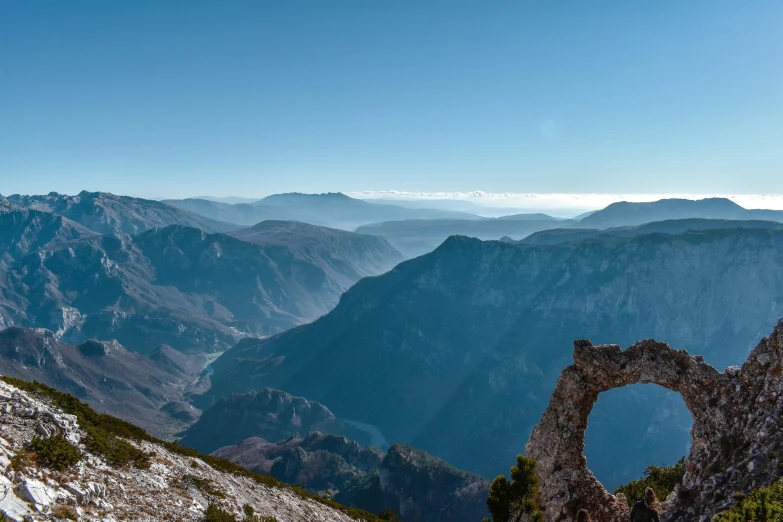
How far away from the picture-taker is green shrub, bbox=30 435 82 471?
26844 millimetres

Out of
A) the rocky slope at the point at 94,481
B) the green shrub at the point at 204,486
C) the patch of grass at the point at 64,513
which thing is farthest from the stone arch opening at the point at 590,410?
the patch of grass at the point at 64,513

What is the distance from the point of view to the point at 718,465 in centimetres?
2709

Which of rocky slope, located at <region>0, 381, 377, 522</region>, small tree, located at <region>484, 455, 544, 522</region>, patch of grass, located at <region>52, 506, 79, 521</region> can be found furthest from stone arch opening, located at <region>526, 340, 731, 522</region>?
patch of grass, located at <region>52, 506, 79, 521</region>

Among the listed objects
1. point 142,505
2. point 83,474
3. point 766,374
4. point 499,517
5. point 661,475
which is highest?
point 766,374

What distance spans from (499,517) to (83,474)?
2814cm

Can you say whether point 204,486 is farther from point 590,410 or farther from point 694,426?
point 694,426

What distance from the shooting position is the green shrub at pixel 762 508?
17.3m

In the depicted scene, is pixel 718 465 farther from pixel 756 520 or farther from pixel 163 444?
pixel 163 444

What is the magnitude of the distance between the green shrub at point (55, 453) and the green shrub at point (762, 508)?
34315 mm

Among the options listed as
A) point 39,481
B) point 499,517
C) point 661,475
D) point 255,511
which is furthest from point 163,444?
point 661,475

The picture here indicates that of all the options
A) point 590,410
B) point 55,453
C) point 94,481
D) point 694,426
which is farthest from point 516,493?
point 55,453

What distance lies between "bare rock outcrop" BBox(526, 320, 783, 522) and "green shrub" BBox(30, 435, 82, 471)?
32934 mm

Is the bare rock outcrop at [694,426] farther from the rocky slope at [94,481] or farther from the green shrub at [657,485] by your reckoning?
the rocky slope at [94,481]

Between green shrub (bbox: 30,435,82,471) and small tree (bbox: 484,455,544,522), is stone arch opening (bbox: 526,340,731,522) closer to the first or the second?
small tree (bbox: 484,455,544,522)
